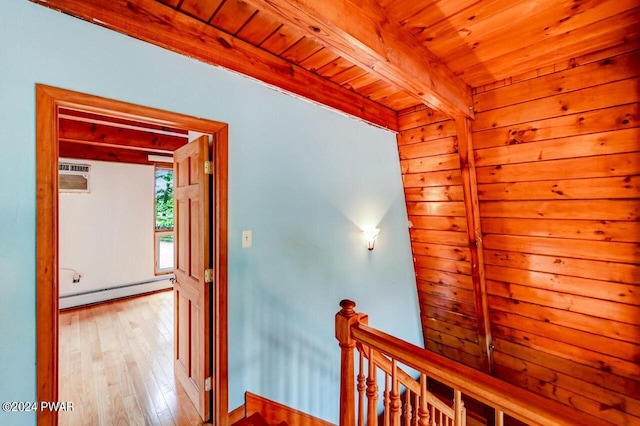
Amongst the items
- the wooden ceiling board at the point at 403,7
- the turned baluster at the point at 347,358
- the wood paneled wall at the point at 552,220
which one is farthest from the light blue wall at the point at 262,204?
the wooden ceiling board at the point at 403,7

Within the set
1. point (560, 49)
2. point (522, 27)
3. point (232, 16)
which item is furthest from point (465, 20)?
point (232, 16)

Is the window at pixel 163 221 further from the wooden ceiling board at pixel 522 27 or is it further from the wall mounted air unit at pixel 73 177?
the wooden ceiling board at pixel 522 27

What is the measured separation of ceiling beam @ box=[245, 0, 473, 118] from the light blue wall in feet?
2.66

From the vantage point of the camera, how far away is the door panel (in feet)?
5.97

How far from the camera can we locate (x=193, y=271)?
2.03 meters

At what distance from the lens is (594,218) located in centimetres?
198

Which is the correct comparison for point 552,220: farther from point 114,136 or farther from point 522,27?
point 114,136

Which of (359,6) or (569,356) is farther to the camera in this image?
(569,356)

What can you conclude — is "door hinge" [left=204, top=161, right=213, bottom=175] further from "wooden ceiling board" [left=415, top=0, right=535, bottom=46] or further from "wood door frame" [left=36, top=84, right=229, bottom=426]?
"wooden ceiling board" [left=415, top=0, right=535, bottom=46]

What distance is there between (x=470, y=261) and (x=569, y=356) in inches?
44.3

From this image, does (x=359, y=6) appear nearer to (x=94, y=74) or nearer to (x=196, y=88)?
(x=196, y=88)

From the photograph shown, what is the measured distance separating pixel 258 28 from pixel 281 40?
157 millimetres

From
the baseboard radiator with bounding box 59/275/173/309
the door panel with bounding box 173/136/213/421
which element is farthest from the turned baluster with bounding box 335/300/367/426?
the baseboard radiator with bounding box 59/275/173/309

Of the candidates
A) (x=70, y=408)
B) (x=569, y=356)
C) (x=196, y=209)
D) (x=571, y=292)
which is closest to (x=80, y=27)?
(x=196, y=209)
